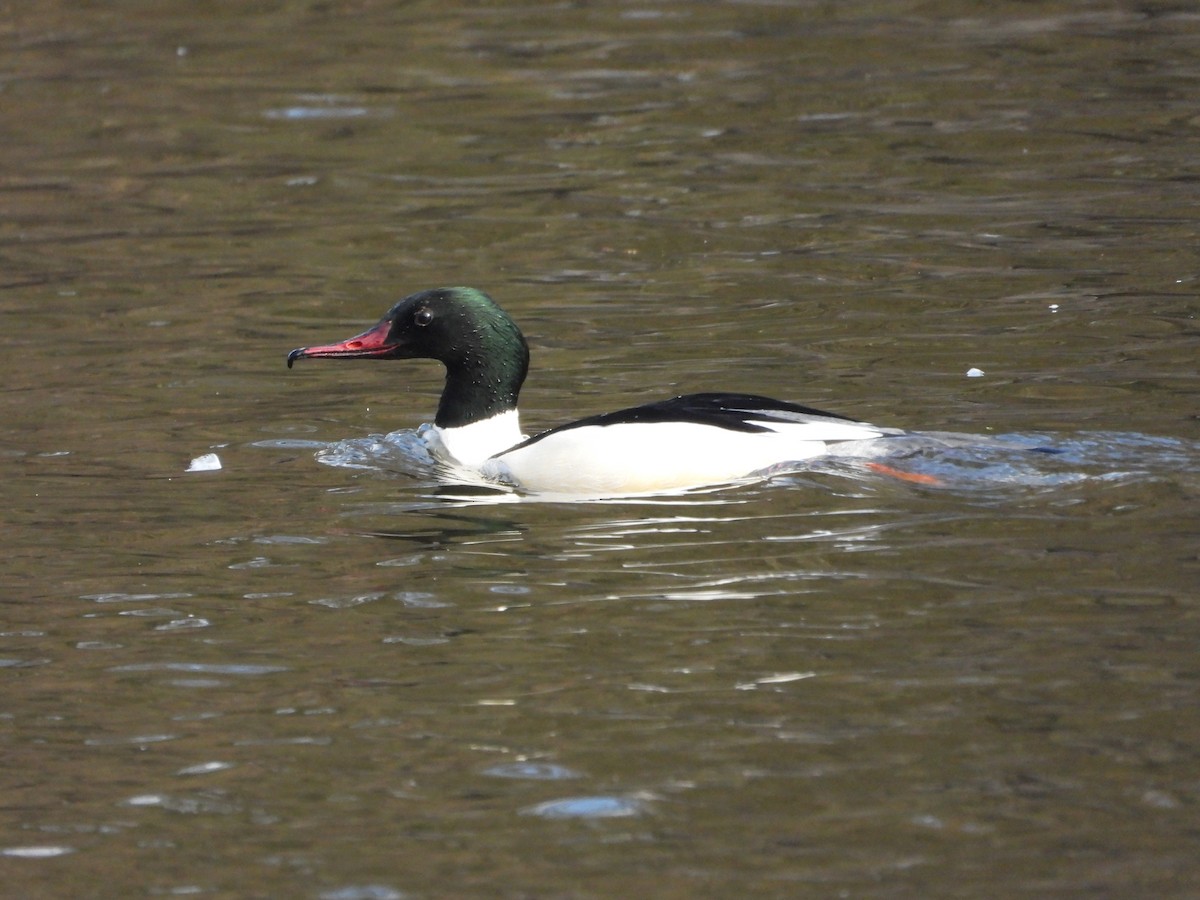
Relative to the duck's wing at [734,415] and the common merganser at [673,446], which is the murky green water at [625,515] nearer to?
the common merganser at [673,446]

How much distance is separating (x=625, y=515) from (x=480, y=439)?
4.42 feet

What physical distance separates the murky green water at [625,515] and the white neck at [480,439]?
417mm

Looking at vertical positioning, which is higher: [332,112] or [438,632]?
[332,112]

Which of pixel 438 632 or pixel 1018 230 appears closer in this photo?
pixel 438 632

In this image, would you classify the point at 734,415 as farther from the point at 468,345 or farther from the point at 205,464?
the point at 205,464

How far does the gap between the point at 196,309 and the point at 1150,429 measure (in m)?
6.35

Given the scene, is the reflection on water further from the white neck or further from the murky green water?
the white neck

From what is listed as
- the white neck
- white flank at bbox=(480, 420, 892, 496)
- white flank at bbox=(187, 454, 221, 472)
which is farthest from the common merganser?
white flank at bbox=(187, 454, 221, 472)

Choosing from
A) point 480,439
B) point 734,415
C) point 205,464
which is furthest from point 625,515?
point 205,464

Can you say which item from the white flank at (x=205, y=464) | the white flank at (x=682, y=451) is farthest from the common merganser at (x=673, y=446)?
the white flank at (x=205, y=464)

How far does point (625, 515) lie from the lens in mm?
7285

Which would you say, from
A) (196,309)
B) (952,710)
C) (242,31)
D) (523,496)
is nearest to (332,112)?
(242,31)

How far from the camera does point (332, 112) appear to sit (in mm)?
16828

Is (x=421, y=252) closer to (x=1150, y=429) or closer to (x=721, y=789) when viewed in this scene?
(x=1150, y=429)
